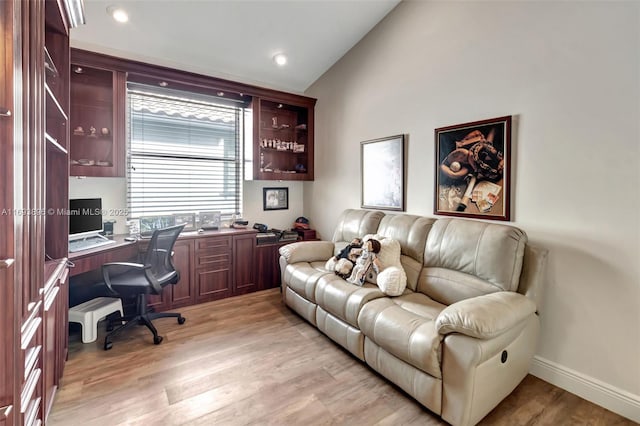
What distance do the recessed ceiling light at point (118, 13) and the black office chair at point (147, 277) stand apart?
1.96m

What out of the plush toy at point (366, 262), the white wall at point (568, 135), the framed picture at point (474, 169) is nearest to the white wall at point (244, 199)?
the plush toy at point (366, 262)

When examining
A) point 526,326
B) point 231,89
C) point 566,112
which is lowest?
point 526,326

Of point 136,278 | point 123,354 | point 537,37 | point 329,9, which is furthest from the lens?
point 329,9

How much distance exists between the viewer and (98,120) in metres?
3.05

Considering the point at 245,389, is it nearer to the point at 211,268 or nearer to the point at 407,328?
the point at 407,328

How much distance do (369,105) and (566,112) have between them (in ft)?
6.44

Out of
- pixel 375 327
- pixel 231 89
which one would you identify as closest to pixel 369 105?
pixel 231 89

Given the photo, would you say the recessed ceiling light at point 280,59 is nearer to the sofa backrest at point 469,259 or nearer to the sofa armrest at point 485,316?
the sofa backrest at point 469,259

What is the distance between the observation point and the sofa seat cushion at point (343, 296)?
2279 millimetres

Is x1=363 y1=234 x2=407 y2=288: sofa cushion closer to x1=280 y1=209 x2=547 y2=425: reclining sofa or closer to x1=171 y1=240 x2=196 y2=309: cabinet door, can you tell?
x1=280 y1=209 x2=547 y2=425: reclining sofa

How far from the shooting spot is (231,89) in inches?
144

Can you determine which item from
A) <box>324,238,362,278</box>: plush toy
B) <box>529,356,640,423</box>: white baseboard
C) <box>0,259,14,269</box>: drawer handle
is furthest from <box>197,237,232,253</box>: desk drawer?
<box>529,356,640,423</box>: white baseboard

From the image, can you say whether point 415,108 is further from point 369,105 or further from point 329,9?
point 329,9

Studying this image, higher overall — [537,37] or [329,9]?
[329,9]
